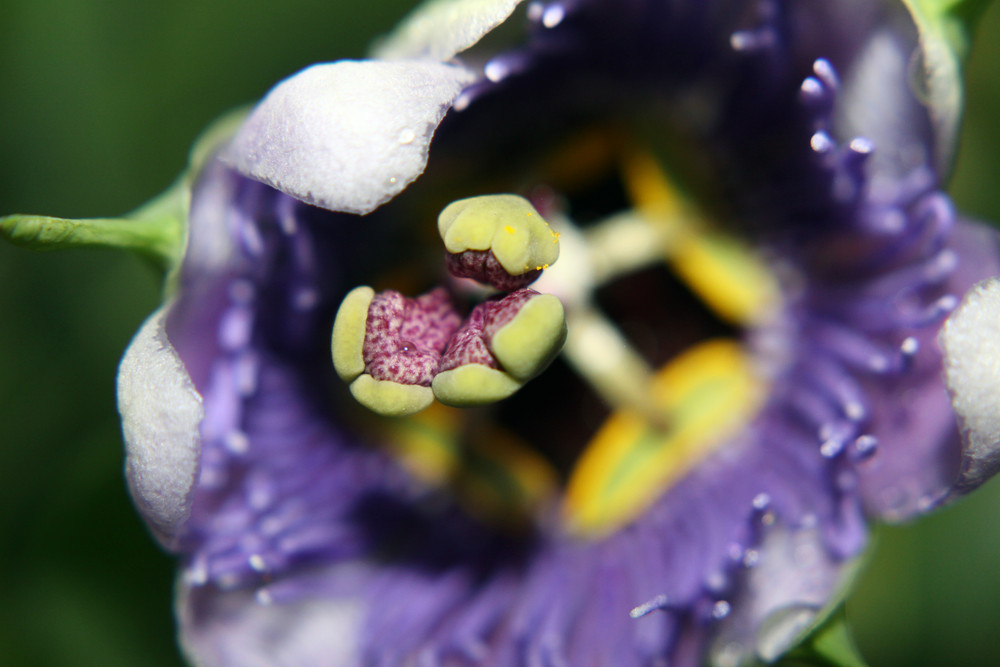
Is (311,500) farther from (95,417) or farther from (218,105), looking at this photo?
(218,105)

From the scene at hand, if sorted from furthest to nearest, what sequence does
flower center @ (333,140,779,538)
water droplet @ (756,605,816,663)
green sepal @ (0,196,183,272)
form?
flower center @ (333,140,779,538), water droplet @ (756,605,816,663), green sepal @ (0,196,183,272)

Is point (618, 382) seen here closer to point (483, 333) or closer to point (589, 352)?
point (589, 352)

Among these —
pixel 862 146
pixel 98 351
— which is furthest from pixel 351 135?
pixel 98 351

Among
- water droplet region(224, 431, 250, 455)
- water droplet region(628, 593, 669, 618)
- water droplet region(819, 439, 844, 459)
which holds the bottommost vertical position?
water droplet region(628, 593, 669, 618)

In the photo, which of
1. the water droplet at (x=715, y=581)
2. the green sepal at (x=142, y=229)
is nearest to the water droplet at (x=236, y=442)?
the green sepal at (x=142, y=229)

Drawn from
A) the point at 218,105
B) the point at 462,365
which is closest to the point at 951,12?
the point at 462,365

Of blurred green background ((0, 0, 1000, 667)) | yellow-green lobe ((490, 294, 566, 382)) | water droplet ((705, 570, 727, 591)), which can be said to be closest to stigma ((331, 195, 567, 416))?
yellow-green lobe ((490, 294, 566, 382))

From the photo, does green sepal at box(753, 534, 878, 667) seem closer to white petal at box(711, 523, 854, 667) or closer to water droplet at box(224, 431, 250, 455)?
white petal at box(711, 523, 854, 667)
